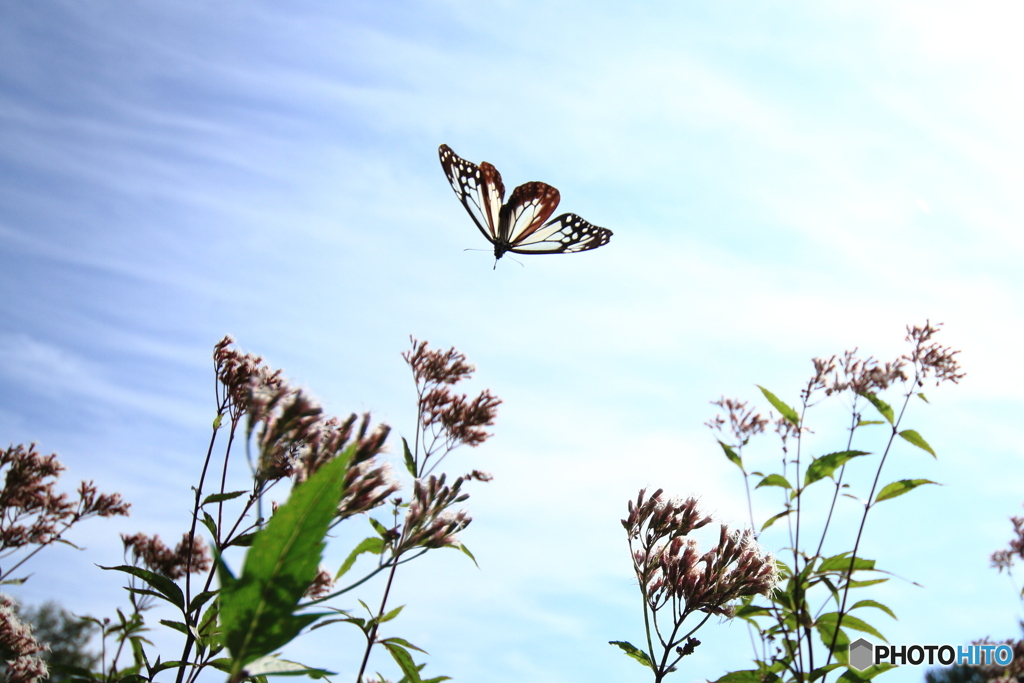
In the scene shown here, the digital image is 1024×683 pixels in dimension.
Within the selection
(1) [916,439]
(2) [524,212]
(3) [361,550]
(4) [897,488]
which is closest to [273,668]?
(3) [361,550]

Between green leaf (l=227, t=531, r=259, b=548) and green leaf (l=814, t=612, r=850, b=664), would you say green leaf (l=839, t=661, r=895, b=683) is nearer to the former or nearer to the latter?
green leaf (l=814, t=612, r=850, b=664)

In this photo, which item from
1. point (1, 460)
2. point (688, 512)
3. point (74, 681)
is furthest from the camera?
point (1, 460)

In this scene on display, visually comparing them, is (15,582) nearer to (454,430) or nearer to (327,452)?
(454,430)

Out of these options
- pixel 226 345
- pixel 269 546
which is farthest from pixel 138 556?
pixel 269 546

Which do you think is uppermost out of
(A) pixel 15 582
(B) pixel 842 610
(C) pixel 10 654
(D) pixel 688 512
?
(D) pixel 688 512

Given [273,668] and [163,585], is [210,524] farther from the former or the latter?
[273,668]

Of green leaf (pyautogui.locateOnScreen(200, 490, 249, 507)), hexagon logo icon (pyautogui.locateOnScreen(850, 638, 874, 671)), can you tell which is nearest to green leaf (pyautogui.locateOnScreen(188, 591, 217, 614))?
green leaf (pyautogui.locateOnScreen(200, 490, 249, 507))

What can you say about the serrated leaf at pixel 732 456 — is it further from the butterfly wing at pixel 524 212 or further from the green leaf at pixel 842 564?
the butterfly wing at pixel 524 212
